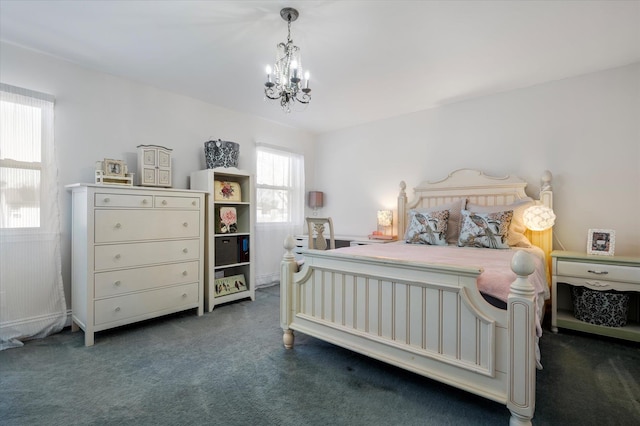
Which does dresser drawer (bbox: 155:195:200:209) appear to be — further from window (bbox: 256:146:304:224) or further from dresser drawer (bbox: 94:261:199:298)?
window (bbox: 256:146:304:224)

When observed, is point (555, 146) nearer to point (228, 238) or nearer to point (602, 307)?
point (602, 307)

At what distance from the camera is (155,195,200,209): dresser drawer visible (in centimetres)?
282

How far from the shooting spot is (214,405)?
1.64 metres

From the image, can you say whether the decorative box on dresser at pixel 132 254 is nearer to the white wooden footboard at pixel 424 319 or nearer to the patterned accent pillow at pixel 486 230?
the white wooden footboard at pixel 424 319

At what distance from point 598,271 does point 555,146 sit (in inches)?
51.8

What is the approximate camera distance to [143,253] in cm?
271

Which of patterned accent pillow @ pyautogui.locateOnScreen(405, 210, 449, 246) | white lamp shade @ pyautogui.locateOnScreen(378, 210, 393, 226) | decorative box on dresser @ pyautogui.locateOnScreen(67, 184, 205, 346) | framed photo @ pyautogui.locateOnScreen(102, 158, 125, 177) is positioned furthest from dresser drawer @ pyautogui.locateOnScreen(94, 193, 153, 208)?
white lamp shade @ pyautogui.locateOnScreen(378, 210, 393, 226)

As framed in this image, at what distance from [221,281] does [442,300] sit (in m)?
2.62

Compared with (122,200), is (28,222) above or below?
below

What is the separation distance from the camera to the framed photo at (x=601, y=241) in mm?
2617

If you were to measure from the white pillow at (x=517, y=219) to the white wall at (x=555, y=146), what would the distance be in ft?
0.94

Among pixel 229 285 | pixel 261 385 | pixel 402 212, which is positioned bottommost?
pixel 261 385

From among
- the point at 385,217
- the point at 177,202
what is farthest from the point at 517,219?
the point at 177,202

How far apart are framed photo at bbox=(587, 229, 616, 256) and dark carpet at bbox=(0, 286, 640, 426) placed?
2.46ft
